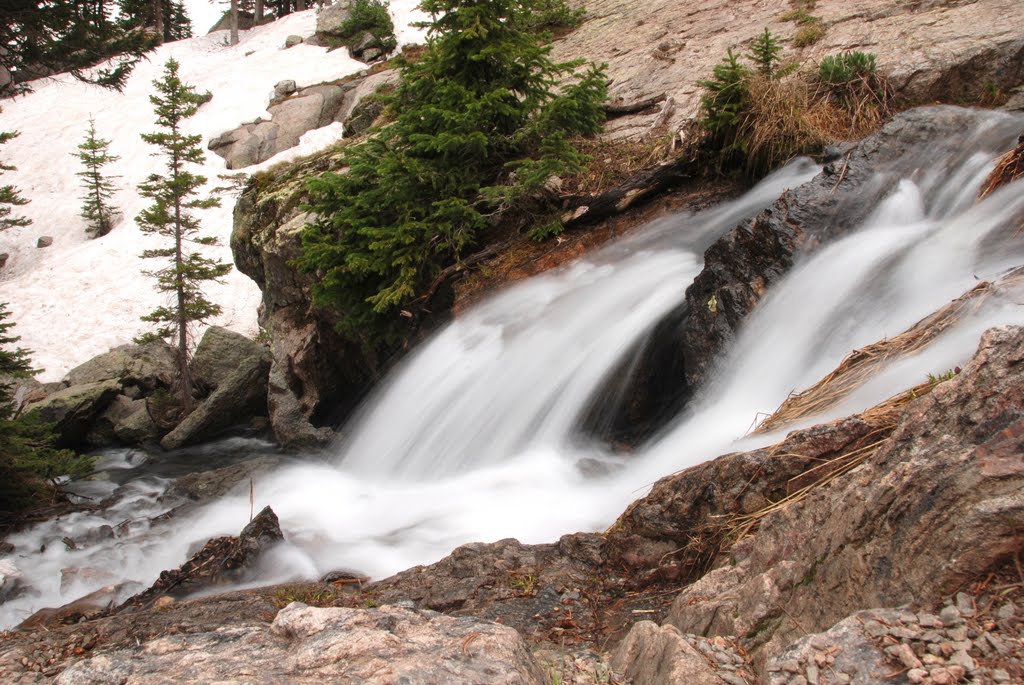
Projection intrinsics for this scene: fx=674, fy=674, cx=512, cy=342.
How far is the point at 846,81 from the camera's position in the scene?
330 inches

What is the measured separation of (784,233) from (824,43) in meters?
5.47

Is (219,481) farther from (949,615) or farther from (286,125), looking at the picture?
(286,125)

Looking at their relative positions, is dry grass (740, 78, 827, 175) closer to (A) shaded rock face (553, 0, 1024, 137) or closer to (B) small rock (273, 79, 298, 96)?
(A) shaded rock face (553, 0, 1024, 137)

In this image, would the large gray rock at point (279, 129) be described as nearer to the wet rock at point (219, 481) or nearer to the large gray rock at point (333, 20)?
the large gray rock at point (333, 20)

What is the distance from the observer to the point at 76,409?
48.3 ft

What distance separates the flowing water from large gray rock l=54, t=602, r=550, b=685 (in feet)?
8.56

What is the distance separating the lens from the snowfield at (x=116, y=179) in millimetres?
24453

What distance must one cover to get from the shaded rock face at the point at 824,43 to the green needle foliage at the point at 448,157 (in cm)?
184

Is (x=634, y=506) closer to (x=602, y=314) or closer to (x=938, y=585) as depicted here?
(x=938, y=585)

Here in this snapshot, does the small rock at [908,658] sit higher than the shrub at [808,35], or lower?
lower

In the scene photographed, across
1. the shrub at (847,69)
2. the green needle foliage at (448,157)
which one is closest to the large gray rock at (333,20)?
the green needle foliage at (448,157)

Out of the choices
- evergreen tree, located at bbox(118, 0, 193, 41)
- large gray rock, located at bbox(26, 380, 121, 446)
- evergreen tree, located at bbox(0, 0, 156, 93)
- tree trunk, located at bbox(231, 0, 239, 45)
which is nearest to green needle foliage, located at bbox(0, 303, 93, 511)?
evergreen tree, located at bbox(0, 0, 156, 93)

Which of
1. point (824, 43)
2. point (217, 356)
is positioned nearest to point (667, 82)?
point (824, 43)

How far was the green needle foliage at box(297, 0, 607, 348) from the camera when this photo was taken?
7965 millimetres
